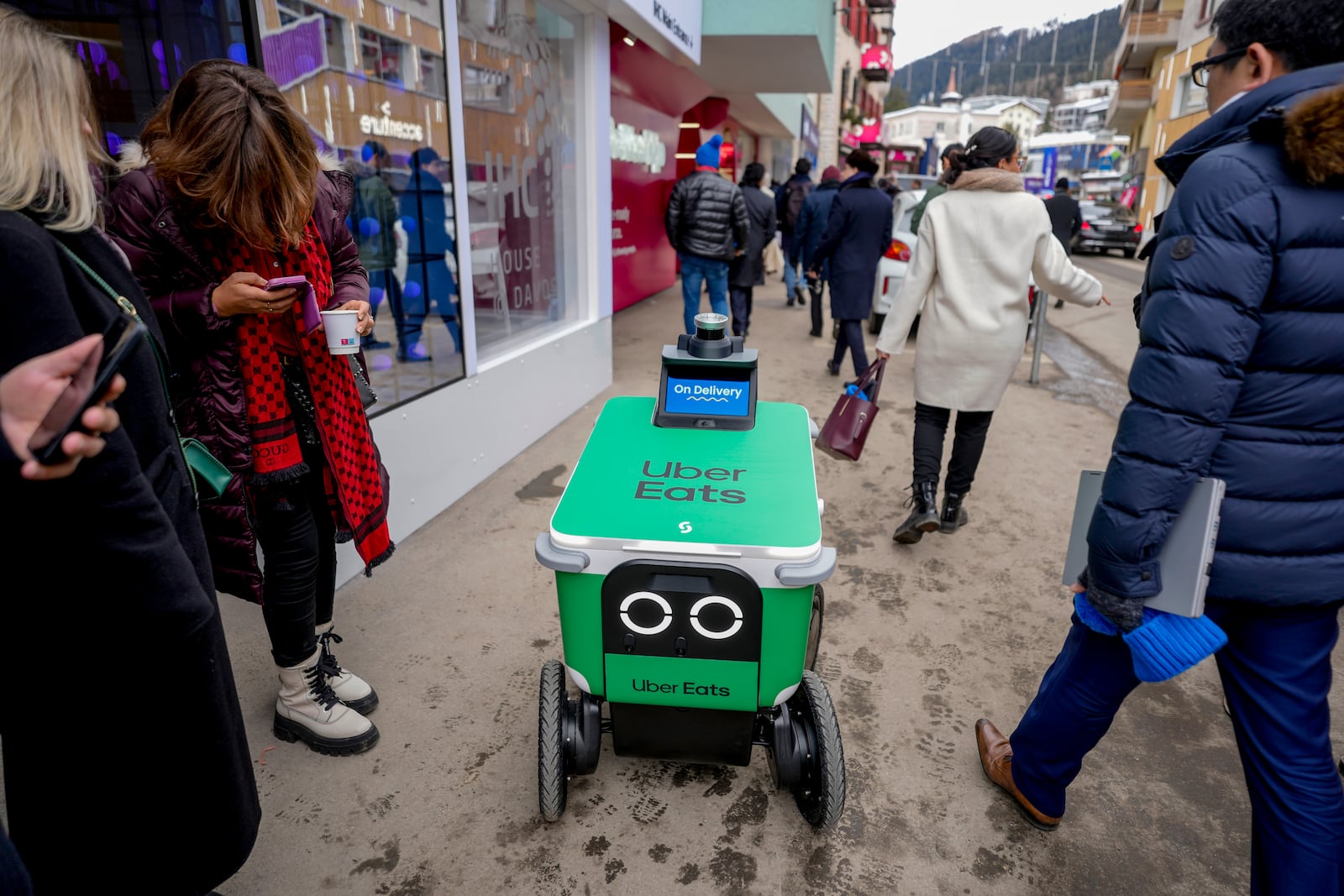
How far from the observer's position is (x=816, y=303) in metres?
8.68

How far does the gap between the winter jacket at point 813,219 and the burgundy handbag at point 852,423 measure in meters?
4.56

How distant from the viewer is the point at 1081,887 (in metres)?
2.00

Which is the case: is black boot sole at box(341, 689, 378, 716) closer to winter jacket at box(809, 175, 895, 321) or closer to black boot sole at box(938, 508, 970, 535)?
black boot sole at box(938, 508, 970, 535)

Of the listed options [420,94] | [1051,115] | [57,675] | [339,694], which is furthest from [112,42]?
[1051,115]

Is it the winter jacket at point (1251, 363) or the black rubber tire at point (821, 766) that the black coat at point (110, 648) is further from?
the winter jacket at point (1251, 363)

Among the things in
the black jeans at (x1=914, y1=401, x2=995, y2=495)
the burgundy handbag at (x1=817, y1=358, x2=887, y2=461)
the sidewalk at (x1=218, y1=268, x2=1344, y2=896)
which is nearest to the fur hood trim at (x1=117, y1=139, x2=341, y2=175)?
the sidewalk at (x1=218, y1=268, x2=1344, y2=896)

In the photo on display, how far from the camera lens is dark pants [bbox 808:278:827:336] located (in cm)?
837

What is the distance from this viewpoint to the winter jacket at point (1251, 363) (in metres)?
1.37

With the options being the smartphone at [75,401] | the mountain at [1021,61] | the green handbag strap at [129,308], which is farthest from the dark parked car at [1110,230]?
the mountain at [1021,61]

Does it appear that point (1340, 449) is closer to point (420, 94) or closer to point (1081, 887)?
point (1081, 887)

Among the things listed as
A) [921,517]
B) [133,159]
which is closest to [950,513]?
[921,517]

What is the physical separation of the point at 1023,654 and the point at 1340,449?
1.71m

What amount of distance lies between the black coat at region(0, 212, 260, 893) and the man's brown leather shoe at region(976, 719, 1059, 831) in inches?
73.0

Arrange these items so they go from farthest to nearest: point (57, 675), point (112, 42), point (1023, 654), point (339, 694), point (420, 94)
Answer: point (420, 94) → point (1023, 654) → point (112, 42) → point (339, 694) → point (57, 675)
